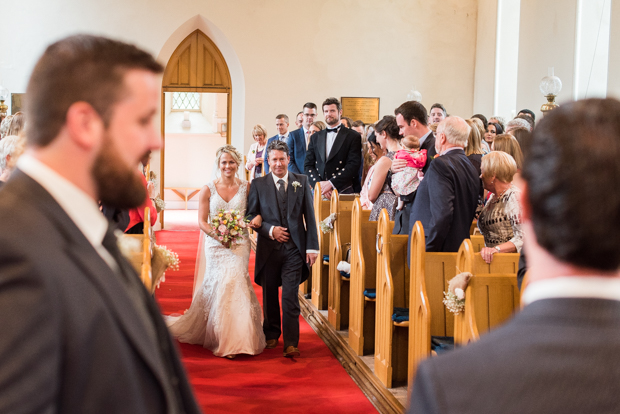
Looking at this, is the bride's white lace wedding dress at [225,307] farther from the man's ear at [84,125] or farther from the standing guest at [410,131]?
the man's ear at [84,125]

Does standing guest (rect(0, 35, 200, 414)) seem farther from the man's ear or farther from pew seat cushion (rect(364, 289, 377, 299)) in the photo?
pew seat cushion (rect(364, 289, 377, 299))

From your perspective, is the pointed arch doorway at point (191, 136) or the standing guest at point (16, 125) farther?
the pointed arch doorway at point (191, 136)

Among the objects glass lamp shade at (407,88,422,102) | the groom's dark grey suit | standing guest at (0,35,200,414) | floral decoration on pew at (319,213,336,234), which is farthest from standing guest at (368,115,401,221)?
glass lamp shade at (407,88,422,102)

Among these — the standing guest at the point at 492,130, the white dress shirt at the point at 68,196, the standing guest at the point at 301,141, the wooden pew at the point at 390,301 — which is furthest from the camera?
the standing guest at the point at 301,141

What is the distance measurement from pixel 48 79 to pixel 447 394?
814 mm

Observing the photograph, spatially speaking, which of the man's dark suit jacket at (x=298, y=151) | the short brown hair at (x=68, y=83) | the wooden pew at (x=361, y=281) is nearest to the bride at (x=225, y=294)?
the wooden pew at (x=361, y=281)

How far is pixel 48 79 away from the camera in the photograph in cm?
107

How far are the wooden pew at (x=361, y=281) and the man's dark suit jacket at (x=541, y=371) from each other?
4.26m

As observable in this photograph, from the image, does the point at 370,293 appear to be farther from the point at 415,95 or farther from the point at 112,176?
the point at 415,95

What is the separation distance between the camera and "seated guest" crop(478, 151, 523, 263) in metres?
3.97

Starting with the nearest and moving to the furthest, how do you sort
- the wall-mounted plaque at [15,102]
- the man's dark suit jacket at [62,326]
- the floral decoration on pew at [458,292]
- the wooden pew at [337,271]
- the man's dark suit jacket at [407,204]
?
the man's dark suit jacket at [62,326], the floral decoration on pew at [458,292], the man's dark suit jacket at [407,204], the wooden pew at [337,271], the wall-mounted plaque at [15,102]

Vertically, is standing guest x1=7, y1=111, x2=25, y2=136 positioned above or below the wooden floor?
above

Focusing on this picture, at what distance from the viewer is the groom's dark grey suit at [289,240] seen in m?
5.60

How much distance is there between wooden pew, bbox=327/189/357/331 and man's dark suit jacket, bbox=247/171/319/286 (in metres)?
0.39
